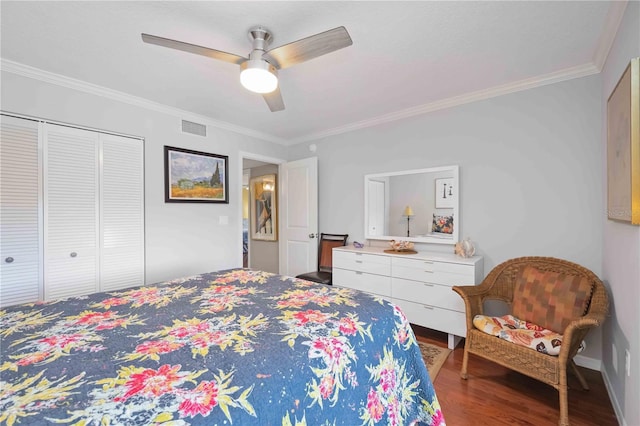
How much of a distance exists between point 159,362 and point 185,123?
9.92 ft

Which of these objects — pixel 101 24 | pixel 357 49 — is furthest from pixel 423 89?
pixel 101 24

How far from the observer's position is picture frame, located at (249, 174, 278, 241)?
16.4ft

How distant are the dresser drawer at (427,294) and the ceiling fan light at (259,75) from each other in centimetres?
223

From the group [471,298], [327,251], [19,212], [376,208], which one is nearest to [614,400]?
[471,298]

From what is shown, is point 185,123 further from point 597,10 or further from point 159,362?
point 597,10

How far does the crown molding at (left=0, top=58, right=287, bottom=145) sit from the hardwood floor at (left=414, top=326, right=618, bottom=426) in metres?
3.59

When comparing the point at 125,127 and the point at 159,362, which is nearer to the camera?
the point at 159,362

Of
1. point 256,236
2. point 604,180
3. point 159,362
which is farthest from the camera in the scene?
A: point 256,236

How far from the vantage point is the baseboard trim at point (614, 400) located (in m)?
1.65

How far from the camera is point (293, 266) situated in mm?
4340

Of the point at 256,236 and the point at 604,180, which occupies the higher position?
the point at 604,180

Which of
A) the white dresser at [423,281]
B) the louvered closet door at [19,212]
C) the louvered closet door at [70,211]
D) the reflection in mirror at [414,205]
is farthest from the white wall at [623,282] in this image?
the louvered closet door at [19,212]

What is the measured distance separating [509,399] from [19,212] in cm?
393

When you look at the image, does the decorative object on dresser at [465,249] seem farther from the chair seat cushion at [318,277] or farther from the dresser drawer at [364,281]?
the chair seat cushion at [318,277]
